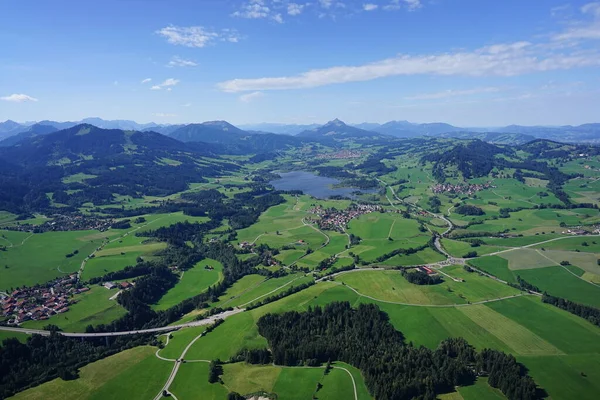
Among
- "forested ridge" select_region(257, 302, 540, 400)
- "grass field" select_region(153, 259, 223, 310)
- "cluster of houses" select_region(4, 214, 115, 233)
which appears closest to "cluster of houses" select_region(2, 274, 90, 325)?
"grass field" select_region(153, 259, 223, 310)

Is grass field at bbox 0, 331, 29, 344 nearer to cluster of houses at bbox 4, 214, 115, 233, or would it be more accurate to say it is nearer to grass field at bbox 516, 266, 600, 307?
cluster of houses at bbox 4, 214, 115, 233

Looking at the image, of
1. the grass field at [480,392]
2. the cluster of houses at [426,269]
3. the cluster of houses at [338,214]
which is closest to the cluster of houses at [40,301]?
the grass field at [480,392]

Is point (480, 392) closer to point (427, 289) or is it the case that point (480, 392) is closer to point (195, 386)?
point (427, 289)

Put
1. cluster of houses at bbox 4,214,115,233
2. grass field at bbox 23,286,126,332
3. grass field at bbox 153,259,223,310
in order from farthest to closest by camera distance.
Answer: cluster of houses at bbox 4,214,115,233
grass field at bbox 153,259,223,310
grass field at bbox 23,286,126,332

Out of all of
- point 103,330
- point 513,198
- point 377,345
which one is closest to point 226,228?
point 103,330

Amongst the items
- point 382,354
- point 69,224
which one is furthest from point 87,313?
point 69,224

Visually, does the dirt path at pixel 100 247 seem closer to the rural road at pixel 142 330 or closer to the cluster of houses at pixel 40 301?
the cluster of houses at pixel 40 301

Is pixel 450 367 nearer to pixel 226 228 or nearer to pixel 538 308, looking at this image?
pixel 538 308
